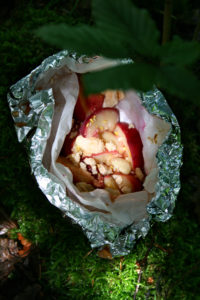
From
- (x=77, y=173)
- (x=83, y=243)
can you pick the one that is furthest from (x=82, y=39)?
(x=83, y=243)

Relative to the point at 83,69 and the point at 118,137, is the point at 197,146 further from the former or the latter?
the point at 83,69

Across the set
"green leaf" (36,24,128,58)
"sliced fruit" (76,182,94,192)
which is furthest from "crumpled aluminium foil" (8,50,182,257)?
"green leaf" (36,24,128,58)

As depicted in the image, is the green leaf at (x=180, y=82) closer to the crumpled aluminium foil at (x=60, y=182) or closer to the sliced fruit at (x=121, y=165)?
the crumpled aluminium foil at (x=60, y=182)

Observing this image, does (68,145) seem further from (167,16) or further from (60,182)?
(167,16)

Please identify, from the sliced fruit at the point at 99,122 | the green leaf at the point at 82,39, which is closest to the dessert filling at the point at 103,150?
the sliced fruit at the point at 99,122

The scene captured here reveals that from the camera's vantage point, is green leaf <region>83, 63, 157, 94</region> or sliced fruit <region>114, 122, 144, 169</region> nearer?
green leaf <region>83, 63, 157, 94</region>

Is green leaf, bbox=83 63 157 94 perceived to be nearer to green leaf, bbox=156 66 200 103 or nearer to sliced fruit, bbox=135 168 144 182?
green leaf, bbox=156 66 200 103

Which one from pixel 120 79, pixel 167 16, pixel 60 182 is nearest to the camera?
pixel 120 79
